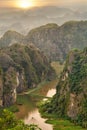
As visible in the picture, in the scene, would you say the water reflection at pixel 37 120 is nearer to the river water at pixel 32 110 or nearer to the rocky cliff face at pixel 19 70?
the river water at pixel 32 110

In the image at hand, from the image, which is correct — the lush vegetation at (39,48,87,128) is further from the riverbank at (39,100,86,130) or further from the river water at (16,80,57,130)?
the river water at (16,80,57,130)

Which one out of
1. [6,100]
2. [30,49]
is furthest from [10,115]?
[30,49]

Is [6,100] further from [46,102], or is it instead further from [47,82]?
[47,82]

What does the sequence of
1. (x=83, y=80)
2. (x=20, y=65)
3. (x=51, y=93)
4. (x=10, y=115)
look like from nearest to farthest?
(x=10, y=115), (x=83, y=80), (x=51, y=93), (x=20, y=65)

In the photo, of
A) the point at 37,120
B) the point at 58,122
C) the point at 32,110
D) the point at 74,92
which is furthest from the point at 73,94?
the point at 32,110

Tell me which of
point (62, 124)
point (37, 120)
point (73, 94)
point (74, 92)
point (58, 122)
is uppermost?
point (74, 92)

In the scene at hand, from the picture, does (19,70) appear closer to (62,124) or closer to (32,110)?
(32,110)

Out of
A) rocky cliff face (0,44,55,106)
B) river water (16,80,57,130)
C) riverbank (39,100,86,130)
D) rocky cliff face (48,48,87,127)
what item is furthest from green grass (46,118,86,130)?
rocky cliff face (0,44,55,106)
